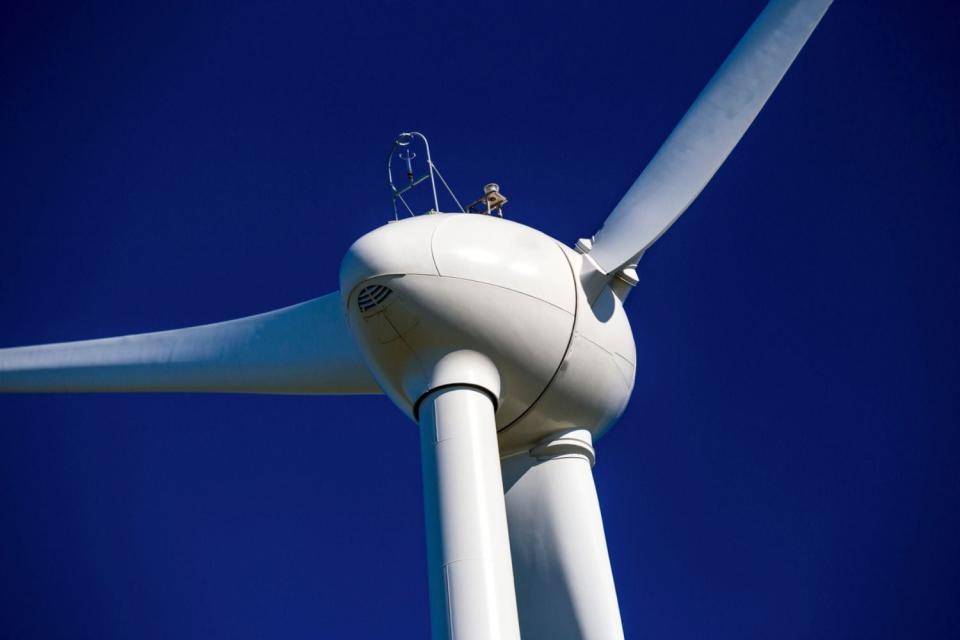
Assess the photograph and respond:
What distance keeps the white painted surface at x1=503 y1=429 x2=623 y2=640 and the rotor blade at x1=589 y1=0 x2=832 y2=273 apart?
77.8 inches

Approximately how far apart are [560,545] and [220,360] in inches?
167

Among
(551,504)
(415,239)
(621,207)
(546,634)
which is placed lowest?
(546,634)

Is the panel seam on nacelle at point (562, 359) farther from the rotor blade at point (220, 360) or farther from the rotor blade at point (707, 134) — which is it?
the rotor blade at point (220, 360)

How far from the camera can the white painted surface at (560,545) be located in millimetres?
10031

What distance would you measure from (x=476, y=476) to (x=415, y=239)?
235 cm

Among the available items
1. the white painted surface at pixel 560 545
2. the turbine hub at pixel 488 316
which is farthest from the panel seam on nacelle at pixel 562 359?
the white painted surface at pixel 560 545

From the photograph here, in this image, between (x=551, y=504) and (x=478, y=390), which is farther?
(x=551, y=504)

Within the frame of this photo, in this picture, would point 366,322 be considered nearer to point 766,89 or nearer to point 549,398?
point 549,398

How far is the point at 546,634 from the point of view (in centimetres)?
1010

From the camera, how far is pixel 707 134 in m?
10.9

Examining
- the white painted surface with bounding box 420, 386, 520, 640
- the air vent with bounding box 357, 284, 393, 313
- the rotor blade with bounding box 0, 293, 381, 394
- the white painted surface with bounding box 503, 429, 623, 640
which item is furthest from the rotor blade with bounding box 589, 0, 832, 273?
the rotor blade with bounding box 0, 293, 381, 394

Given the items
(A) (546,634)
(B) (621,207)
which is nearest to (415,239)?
(B) (621,207)

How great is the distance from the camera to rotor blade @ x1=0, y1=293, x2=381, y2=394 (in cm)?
1159

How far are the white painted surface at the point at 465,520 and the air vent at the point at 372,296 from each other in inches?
38.7
